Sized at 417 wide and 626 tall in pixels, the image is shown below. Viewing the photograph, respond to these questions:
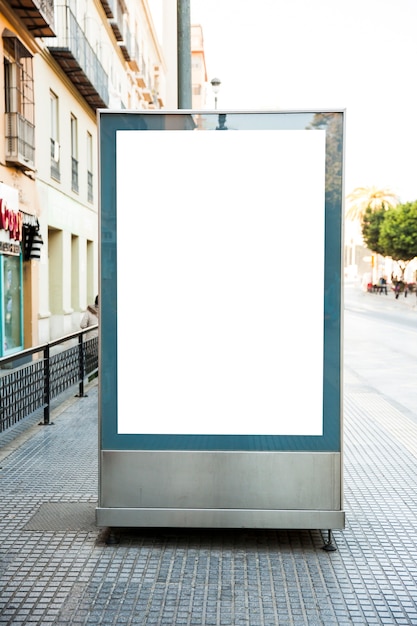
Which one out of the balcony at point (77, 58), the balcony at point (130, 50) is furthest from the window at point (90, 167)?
the balcony at point (130, 50)

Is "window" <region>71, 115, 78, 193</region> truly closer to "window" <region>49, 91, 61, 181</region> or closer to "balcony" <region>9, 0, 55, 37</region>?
"window" <region>49, 91, 61, 181</region>

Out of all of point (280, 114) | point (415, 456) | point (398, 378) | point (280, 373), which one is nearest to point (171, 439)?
point (280, 373)

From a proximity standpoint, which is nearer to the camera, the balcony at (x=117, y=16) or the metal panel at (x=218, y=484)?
the metal panel at (x=218, y=484)

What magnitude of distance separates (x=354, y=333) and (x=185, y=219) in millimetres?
19749

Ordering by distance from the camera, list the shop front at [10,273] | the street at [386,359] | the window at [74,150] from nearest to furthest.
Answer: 1. the street at [386,359]
2. the shop front at [10,273]
3. the window at [74,150]

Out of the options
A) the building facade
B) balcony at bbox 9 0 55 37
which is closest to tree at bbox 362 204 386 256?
the building facade

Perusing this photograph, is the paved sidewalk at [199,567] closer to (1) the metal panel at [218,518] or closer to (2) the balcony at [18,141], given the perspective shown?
(1) the metal panel at [218,518]

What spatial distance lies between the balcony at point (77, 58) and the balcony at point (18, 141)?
3.71m

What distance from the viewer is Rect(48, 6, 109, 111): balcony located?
19.0m

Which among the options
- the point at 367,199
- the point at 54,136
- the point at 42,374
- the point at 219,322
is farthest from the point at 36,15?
the point at 367,199

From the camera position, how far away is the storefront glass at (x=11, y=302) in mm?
15431

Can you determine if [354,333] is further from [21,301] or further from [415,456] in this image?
[415,456]

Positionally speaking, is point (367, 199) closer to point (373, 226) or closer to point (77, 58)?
point (373, 226)

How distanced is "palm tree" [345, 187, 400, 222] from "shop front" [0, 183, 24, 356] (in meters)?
63.0
